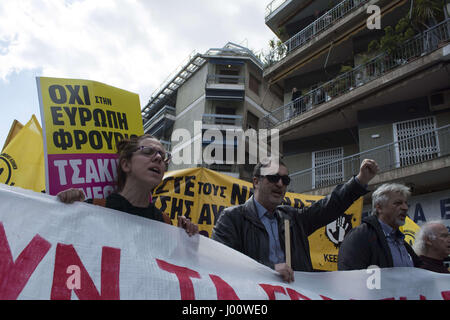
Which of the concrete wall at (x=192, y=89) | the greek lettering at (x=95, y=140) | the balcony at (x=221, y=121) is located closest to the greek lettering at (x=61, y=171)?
the greek lettering at (x=95, y=140)

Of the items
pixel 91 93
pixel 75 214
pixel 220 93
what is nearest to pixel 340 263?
pixel 75 214

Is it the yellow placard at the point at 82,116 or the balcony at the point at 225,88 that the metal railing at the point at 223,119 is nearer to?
the balcony at the point at 225,88

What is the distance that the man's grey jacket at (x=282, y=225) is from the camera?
2373 millimetres

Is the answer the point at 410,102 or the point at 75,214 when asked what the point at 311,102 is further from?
the point at 75,214

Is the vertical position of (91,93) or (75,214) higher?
(91,93)

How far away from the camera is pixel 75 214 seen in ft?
6.09

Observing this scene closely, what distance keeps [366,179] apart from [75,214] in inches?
78.2

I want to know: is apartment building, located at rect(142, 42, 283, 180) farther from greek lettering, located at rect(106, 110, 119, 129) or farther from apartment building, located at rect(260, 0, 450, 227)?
greek lettering, located at rect(106, 110, 119, 129)

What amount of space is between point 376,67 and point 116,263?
42.6 feet

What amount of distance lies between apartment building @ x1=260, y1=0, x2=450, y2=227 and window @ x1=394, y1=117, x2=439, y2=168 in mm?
30

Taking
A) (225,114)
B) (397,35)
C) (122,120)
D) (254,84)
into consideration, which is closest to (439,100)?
(397,35)

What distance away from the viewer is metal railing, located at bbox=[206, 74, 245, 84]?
82.2 feet

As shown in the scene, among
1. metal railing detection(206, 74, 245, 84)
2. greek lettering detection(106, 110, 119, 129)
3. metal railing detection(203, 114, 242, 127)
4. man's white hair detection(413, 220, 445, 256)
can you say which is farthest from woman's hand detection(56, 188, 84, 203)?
metal railing detection(206, 74, 245, 84)
